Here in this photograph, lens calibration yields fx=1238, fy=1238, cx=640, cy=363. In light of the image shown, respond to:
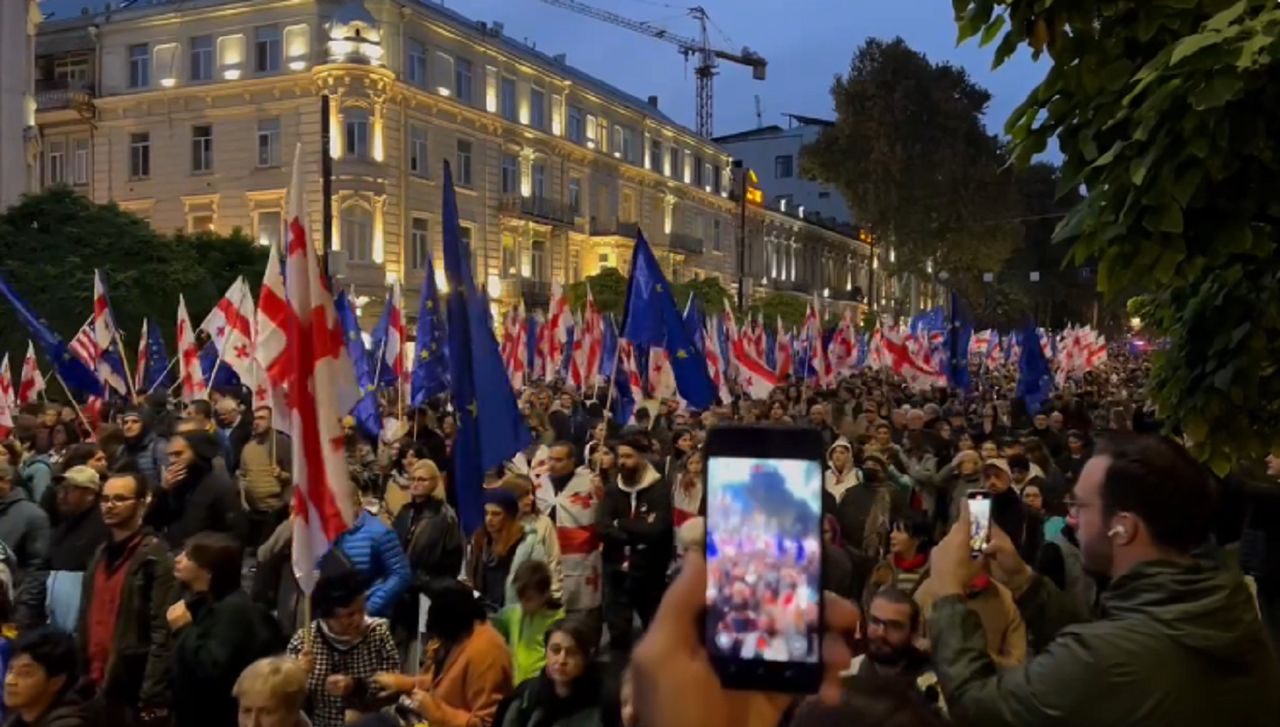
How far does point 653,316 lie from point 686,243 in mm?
52623

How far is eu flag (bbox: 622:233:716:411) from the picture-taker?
41.5 feet

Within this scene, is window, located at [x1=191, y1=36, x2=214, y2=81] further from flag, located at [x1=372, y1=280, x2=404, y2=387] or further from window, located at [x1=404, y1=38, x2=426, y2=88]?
flag, located at [x1=372, y1=280, x2=404, y2=387]

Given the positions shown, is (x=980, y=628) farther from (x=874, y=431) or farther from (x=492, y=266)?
(x=492, y=266)

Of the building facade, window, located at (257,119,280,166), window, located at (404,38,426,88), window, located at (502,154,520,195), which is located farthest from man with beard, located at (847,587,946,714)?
window, located at (502,154,520,195)

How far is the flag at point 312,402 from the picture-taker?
5.47 metres

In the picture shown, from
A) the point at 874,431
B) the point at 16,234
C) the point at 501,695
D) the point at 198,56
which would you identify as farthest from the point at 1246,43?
the point at 198,56

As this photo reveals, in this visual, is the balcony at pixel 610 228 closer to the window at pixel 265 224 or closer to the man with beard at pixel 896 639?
the window at pixel 265 224

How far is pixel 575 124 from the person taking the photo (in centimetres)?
5600

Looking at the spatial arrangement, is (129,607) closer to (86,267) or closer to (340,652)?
(340,652)

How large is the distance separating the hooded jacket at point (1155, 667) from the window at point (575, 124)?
53802mm

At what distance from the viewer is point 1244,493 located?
5.89 meters

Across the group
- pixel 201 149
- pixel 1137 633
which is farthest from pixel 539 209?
pixel 1137 633

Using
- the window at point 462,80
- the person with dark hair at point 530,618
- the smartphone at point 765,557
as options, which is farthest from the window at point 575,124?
the smartphone at point 765,557

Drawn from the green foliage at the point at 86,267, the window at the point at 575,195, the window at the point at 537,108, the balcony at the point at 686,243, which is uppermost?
the window at the point at 537,108
